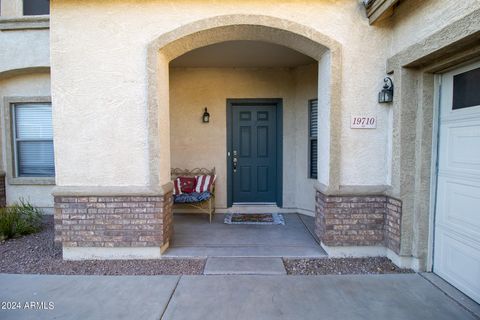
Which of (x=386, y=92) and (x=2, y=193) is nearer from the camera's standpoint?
(x=386, y=92)

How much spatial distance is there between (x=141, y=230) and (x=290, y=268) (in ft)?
6.45

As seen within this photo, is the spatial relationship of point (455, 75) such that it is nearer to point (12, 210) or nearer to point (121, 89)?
point (121, 89)

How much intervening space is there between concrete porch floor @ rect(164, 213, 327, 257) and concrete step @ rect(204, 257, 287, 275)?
0.39ft

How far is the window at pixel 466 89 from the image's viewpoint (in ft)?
8.76

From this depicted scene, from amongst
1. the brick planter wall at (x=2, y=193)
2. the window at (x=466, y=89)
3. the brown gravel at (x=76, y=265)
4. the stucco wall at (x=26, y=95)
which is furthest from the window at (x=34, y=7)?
the window at (x=466, y=89)

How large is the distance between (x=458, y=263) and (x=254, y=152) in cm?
383

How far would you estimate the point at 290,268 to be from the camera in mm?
3428

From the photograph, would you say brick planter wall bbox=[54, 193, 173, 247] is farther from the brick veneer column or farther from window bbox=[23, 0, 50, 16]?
window bbox=[23, 0, 50, 16]

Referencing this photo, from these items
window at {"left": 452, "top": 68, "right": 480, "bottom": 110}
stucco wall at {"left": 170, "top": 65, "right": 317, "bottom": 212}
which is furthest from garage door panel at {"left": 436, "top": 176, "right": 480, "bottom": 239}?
stucco wall at {"left": 170, "top": 65, "right": 317, "bottom": 212}

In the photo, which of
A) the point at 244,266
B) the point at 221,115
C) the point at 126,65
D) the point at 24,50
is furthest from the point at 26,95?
the point at 244,266

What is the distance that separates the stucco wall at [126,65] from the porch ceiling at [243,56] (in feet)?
3.69

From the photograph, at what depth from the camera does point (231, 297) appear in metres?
2.81

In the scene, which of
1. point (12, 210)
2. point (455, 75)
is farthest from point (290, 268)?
point (12, 210)

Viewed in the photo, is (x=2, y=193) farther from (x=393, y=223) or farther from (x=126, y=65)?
(x=393, y=223)
